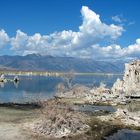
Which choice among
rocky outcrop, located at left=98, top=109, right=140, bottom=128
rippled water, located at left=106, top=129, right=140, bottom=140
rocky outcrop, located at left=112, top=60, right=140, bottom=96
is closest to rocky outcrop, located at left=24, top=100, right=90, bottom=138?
rippled water, located at left=106, top=129, right=140, bottom=140

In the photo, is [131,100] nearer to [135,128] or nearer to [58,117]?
[135,128]

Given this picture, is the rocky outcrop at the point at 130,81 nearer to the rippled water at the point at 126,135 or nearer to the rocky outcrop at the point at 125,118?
the rocky outcrop at the point at 125,118

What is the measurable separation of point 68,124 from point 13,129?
8666 mm

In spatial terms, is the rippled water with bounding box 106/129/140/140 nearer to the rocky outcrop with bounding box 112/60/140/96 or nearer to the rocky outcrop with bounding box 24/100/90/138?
the rocky outcrop with bounding box 24/100/90/138

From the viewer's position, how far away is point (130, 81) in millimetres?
144375

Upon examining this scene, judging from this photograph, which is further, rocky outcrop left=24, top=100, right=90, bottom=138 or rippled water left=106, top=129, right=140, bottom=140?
rocky outcrop left=24, top=100, right=90, bottom=138

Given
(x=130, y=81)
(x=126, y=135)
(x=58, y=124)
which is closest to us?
(x=58, y=124)

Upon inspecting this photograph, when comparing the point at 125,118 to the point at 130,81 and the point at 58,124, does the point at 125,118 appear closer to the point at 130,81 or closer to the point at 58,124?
the point at 58,124

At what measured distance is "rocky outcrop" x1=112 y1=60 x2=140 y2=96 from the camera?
5497 inches

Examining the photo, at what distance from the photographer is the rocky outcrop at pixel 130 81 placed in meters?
140

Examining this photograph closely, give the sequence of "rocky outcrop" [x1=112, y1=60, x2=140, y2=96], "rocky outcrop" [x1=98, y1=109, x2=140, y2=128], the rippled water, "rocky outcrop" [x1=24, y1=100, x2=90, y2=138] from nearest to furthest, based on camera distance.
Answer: the rippled water
"rocky outcrop" [x1=24, y1=100, x2=90, y2=138]
"rocky outcrop" [x1=98, y1=109, x2=140, y2=128]
"rocky outcrop" [x1=112, y1=60, x2=140, y2=96]

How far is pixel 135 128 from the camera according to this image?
6300cm

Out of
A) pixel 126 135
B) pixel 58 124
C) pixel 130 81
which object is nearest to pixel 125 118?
pixel 126 135

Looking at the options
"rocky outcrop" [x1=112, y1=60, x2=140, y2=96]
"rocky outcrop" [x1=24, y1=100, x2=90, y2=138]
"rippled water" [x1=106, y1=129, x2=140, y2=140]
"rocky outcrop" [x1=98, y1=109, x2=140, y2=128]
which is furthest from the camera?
"rocky outcrop" [x1=112, y1=60, x2=140, y2=96]
